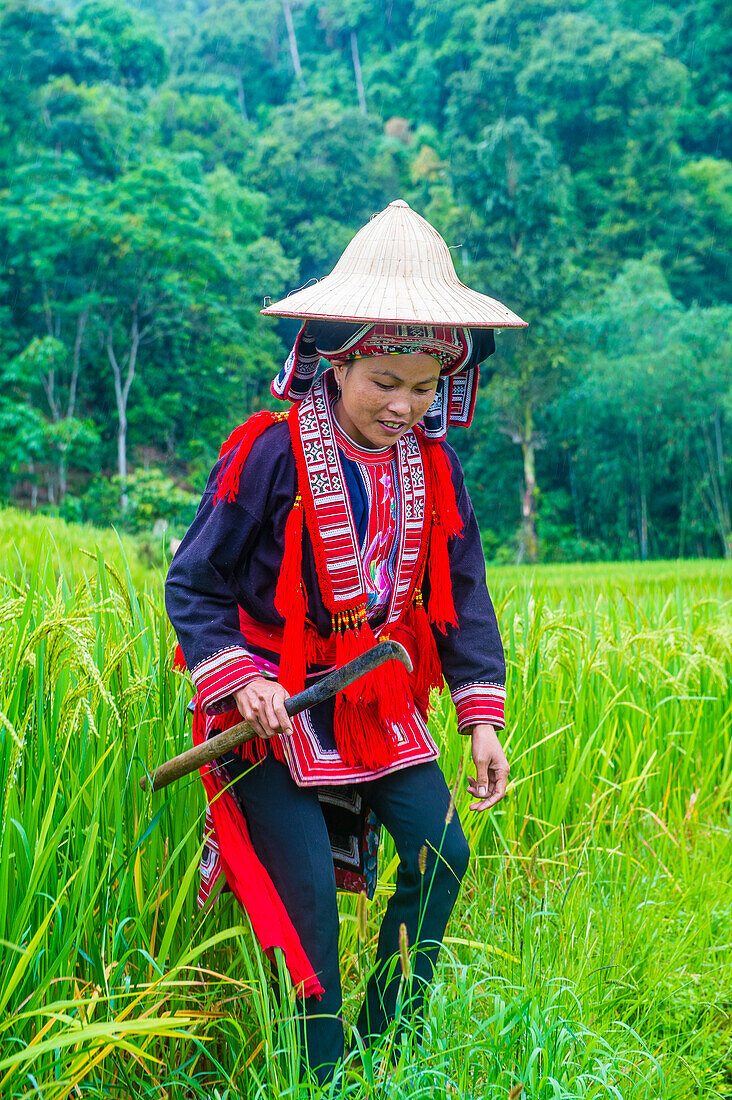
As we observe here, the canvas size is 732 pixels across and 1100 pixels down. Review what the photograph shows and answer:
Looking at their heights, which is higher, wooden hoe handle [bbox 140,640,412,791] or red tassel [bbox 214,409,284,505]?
red tassel [bbox 214,409,284,505]

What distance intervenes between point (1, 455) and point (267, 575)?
2054 centimetres

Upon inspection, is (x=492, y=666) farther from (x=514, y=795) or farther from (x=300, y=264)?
(x=300, y=264)

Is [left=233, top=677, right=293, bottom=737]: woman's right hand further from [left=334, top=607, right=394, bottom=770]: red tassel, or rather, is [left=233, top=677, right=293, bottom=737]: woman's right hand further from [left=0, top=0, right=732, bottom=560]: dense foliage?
[left=0, top=0, right=732, bottom=560]: dense foliage

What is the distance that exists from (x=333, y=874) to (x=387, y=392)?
896mm

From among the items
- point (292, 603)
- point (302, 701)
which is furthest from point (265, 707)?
point (292, 603)

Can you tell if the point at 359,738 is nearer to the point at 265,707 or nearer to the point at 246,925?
the point at 265,707

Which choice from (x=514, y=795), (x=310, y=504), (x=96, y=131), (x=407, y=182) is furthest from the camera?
(x=407, y=182)

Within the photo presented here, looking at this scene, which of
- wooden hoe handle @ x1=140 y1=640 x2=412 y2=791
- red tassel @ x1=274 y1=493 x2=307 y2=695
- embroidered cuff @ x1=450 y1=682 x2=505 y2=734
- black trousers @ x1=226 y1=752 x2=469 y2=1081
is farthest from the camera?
embroidered cuff @ x1=450 y1=682 x2=505 y2=734

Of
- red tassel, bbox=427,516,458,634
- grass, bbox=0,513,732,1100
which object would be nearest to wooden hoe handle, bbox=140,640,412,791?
grass, bbox=0,513,732,1100

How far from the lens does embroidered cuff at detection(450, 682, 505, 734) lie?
6.51ft

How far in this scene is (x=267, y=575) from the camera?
191 cm

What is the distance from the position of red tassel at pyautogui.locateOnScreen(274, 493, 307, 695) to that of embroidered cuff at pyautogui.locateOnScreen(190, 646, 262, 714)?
0.31 ft

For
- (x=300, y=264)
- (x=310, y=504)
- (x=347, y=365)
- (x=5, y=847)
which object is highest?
(x=300, y=264)

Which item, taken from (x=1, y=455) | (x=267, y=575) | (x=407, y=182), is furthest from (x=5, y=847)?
(x=407, y=182)
